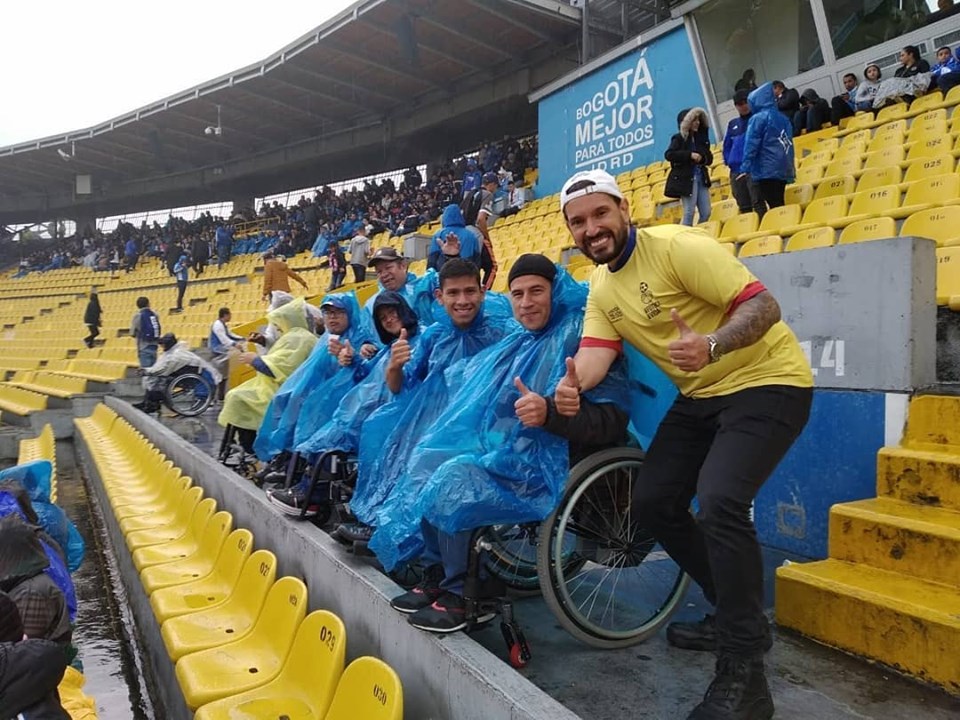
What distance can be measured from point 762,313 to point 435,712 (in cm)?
137

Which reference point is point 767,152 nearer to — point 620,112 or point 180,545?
point 180,545

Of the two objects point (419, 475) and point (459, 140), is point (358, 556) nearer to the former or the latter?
point (419, 475)

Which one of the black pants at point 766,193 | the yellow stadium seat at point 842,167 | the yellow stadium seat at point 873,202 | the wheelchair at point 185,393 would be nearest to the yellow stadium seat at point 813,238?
the yellow stadium seat at point 873,202

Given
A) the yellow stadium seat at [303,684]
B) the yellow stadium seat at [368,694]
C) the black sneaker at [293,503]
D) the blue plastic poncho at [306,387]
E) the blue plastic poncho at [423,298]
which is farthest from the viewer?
the blue plastic poncho at [306,387]

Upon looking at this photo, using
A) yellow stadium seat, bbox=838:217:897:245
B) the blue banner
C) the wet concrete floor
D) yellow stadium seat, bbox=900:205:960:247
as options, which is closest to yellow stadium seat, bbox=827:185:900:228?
yellow stadium seat, bbox=838:217:897:245

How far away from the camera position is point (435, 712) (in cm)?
193

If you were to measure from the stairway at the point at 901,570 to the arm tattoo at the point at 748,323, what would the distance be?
90 cm

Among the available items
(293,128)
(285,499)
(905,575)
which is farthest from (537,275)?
(293,128)

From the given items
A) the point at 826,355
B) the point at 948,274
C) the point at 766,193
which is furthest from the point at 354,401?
the point at 766,193

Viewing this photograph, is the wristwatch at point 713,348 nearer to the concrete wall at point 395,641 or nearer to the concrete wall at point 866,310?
the concrete wall at point 395,641

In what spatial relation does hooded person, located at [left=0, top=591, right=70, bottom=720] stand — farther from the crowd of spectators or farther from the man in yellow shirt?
the crowd of spectators

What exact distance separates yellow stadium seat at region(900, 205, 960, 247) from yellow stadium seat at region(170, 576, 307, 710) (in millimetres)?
3539

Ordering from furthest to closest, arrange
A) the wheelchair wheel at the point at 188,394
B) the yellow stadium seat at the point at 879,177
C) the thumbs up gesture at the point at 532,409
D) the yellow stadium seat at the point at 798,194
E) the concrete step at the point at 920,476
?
the wheelchair wheel at the point at 188,394 < the yellow stadium seat at the point at 798,194 < the yellow stadium seat at the point at 879,177 < the concrete step at the point at 920,476 < the thumbs up gesture at the point at 532,409

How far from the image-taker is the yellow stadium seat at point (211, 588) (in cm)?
298
